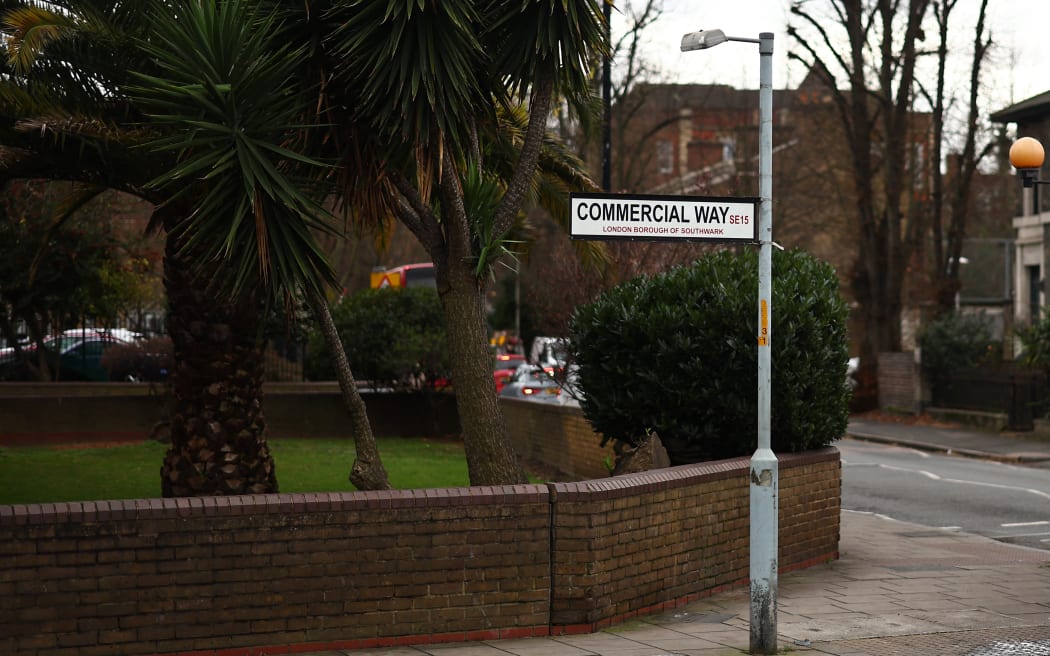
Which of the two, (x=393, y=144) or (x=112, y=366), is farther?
(x=112, y=366)

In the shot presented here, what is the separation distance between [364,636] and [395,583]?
0.39 meters

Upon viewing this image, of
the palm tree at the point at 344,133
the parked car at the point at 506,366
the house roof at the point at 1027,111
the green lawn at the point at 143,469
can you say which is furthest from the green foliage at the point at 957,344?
the palm tree at the point at 344,133

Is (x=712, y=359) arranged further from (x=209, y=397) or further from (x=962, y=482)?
(x=962, y=482)

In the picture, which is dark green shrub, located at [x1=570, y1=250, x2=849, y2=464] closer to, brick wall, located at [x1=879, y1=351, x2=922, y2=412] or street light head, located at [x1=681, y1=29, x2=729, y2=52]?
street light head, located at [x1=681, y1=29, x2=729, y2=52]

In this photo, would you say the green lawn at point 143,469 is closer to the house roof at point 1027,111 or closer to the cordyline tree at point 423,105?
the cordyline tree at point 423,105

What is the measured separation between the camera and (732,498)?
10.4m

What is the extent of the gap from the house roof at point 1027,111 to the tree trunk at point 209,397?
2820cm

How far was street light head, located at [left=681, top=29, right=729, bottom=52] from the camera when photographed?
8.09 meters

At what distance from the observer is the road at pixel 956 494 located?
50.8 feet

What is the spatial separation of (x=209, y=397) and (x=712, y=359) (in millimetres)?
4791

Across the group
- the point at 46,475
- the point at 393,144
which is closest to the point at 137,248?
the point at 46,475

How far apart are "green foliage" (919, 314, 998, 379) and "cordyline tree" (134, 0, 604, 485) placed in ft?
76.3


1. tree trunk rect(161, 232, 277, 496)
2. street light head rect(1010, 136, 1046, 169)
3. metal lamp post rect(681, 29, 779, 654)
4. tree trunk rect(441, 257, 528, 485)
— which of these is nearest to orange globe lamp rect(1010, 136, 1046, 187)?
street light head rect(1010, 136, 1046, 169)

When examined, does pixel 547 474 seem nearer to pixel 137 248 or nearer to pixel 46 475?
pixel 46 475
